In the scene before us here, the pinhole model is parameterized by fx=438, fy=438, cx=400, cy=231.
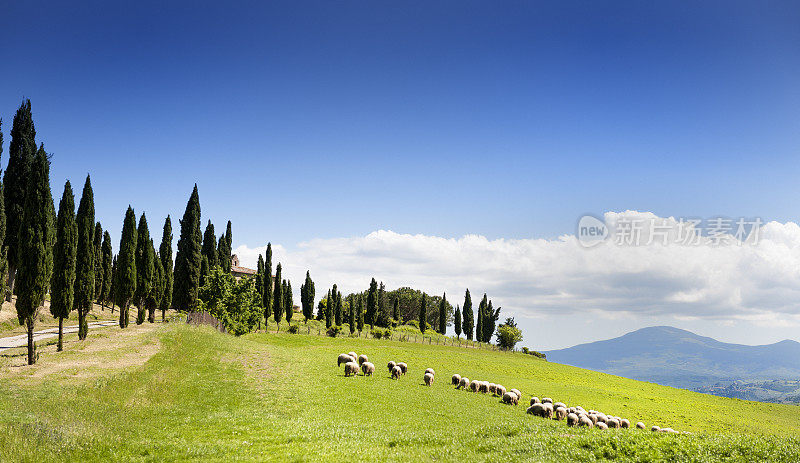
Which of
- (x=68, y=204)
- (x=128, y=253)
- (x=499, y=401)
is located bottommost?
(x=499, y=401)

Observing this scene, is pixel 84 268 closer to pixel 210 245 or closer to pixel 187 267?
pixel 187 267

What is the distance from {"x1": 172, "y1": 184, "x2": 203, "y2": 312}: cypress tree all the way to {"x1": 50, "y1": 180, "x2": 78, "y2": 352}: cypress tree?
39851mm

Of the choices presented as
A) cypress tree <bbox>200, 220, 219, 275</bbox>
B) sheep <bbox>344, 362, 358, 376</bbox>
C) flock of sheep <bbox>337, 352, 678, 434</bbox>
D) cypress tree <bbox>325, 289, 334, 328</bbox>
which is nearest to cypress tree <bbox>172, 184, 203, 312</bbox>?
cypress tree <bbox>200, 220, 219, 275</bbox>

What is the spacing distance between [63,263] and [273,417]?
92.3ft

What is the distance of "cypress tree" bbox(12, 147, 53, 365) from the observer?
33.9 metres

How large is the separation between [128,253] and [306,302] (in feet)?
239

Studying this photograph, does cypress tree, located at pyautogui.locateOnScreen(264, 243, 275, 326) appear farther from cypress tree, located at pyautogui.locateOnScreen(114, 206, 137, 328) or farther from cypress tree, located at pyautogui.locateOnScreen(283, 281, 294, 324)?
cypress tree, located at pyautogui.locateOnScreen(114, 206, 137, 328)

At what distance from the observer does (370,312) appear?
395 ft


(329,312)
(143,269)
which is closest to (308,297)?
(329,312)

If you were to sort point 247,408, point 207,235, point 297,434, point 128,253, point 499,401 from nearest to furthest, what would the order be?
1. point 297,434
2. point 247,408
3. point 499,401
4. point 128,253
5. point 207,235

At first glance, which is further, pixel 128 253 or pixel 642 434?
pixel 128 253

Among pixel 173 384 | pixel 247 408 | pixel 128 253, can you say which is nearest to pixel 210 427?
pixel 247 408

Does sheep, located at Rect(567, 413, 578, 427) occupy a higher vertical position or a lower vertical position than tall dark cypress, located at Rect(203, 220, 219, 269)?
lower

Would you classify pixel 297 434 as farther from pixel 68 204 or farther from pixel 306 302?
pixel 306 302
